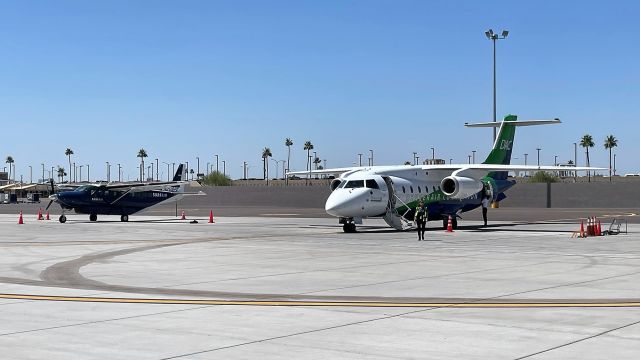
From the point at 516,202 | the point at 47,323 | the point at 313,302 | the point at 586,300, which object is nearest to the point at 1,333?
the point at 47,323

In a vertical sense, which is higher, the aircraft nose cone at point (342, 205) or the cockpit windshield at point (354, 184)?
the cockpit windshield at point (354, 184)

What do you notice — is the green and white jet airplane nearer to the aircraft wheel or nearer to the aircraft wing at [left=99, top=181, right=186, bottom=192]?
the aircraft wheel

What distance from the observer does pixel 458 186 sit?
42344 mm

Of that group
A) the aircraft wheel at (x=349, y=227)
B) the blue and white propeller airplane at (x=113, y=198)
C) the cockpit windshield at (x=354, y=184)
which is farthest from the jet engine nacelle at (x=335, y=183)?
the blue and white propeller airplane at (x=113, y=198)

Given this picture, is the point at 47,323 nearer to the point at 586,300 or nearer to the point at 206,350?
the point at 206,350

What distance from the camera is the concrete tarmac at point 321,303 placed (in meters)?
10.3

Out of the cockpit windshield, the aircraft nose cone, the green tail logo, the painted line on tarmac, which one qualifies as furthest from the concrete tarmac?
the green tail logo

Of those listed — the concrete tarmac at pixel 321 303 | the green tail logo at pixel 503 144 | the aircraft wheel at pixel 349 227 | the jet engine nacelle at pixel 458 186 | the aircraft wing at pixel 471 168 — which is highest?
the green tail logo at pixel 503 144

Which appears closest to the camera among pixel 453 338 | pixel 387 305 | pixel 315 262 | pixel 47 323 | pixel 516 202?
pixel 453 338

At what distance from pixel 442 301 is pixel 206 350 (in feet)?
18.2

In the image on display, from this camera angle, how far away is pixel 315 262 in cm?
2286

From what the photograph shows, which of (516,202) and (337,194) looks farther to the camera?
(516,202)

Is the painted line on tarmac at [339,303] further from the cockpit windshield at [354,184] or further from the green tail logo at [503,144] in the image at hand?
the green tail logo at [503,144]

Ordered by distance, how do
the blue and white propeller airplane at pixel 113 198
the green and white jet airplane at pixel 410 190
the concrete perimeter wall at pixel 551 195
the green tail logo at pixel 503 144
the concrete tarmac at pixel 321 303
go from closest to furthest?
the concrete tarmac at pixel 321 303, the green and white jet airplane at pixel 410 190, the green tail logo at pixel 503 144, the blue and white propeller airplane at pixel 113 198, the concrete perimeter wall at pixel 551 195
